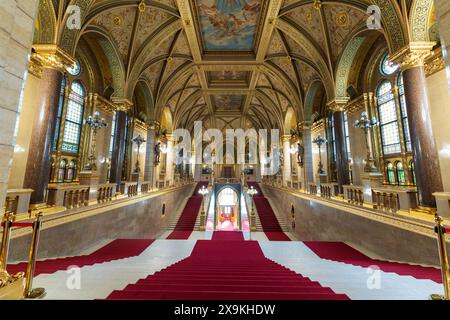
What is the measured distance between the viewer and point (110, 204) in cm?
728

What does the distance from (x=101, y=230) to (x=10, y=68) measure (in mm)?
5672

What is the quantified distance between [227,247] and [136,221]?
5.03m

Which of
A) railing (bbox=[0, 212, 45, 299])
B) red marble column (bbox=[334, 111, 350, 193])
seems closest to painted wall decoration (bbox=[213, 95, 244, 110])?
red marble column (bbox=[334, 111, 350, 193])

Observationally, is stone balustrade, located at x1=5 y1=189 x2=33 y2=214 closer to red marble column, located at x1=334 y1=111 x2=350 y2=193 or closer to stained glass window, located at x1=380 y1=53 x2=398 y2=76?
red marble column, located at x1=334 y1=111 x2=350 y2=193

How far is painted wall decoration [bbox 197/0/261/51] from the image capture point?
9719 mm

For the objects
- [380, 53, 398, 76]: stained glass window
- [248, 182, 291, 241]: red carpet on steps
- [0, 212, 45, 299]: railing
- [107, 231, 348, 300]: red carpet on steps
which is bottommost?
[248, 182, 291, 241]: red carpet on steps

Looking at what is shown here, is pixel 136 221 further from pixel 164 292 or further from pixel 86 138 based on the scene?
pixel 164 292

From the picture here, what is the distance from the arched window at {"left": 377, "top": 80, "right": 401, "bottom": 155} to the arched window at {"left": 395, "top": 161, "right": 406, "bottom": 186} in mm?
653

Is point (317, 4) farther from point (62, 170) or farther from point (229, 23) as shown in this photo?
point (62, 170)

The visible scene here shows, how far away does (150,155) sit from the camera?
13828 mm

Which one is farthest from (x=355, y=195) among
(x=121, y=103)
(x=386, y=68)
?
(x=121, y=103)

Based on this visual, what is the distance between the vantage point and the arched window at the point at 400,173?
9367 mm
